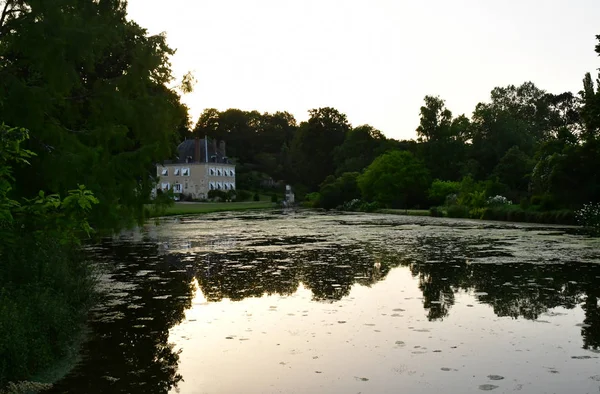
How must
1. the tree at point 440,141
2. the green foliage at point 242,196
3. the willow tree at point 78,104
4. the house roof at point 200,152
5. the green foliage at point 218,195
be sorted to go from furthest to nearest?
the house roof at point 200,152, the green foliage at point 242,196, the green foliage at point 218,195, the tree at point 440,141, the willow tree at point 78,104

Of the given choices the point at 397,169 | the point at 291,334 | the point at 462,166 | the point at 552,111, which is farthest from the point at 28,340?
the point at 552,111

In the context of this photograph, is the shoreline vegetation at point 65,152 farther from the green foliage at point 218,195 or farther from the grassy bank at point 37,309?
the green foliage at point 218,195

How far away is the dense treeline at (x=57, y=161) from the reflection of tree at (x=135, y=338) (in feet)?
1.54

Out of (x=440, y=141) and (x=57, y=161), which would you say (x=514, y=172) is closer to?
(x=440, y=141)

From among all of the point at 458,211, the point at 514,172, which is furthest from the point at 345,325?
the point at 514,172

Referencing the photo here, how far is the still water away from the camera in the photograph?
7199mm

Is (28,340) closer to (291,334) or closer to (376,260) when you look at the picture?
(291,334)

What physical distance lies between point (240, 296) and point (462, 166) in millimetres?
59949

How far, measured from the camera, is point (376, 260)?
1891 cm

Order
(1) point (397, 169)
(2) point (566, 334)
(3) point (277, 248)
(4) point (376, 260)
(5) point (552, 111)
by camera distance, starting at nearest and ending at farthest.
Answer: (2) point (566, 334), (4) point (376, 260), (3) point (277, 248), (1) point (397, 169), (5) point (552, 111)

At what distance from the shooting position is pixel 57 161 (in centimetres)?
973

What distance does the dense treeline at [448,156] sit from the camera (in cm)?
3825

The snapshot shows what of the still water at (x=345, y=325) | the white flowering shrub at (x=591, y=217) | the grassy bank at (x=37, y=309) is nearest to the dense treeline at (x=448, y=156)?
the white flowering shrub at (x=591, y=217)

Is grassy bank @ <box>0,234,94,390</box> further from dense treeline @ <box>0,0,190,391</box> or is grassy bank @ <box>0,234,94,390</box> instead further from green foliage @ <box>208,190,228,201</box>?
green foliage @ <box>208,190,228,201</box>
